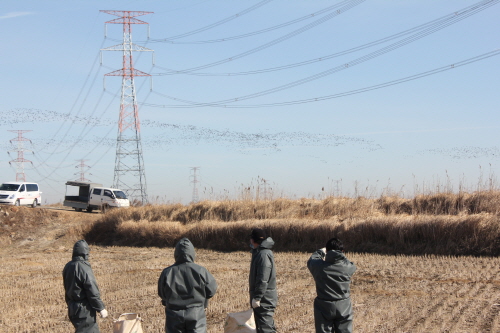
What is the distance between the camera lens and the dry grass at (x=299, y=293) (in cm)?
1012

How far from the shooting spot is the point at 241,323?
754 centimetres

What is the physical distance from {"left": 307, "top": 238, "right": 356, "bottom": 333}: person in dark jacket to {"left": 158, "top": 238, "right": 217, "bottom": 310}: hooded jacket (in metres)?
1.50

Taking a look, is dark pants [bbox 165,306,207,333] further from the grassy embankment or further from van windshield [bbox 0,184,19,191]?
van windshield [bbox 0,184,19,191]

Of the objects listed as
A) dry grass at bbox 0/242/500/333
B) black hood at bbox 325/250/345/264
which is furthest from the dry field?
black hood at bbox 325/250/345/264

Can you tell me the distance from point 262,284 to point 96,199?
33.3 meters

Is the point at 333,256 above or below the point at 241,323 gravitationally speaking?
above

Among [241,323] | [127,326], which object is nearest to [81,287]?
[127,326]

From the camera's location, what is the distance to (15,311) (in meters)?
12.3

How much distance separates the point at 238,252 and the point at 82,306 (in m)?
15.9

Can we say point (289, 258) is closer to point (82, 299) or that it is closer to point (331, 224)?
point (331, 224)

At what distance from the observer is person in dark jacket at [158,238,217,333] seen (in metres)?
6.68

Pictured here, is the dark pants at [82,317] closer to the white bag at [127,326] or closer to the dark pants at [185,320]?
the white bag at [127,326]

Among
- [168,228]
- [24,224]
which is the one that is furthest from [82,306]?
[24,224]

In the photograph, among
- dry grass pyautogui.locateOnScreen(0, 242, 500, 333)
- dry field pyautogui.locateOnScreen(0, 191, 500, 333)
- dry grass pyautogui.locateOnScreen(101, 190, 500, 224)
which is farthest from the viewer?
dry grass pyautogui.locateOnScreen(101, 190, 500, 224)
